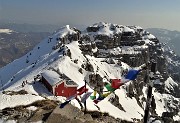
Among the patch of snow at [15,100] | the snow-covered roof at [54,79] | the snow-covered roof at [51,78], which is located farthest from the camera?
the snow-covered roof at [54,79]

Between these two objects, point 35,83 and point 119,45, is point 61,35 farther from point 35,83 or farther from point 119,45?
point 35,83

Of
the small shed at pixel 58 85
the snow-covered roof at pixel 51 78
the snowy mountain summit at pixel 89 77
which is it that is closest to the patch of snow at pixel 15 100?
the snowy mountain summit at pixel 89 77

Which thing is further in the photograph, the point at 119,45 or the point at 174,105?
the point at 119,45

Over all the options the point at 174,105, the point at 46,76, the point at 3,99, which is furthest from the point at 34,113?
the point at 174,105

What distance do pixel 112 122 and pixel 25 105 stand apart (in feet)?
51.7

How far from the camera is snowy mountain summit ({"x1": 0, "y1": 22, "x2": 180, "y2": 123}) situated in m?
59.6

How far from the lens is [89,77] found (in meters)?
107

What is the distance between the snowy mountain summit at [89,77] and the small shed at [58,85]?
0.90 feet

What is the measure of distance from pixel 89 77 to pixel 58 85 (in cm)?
2961

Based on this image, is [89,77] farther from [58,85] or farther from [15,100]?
[15,100]

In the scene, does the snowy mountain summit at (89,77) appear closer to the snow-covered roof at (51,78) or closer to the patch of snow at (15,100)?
the patch of snow at (15,100)

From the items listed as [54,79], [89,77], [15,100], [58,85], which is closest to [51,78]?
[54,79]

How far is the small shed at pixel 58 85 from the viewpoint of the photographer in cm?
7700

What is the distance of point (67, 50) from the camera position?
115 m
